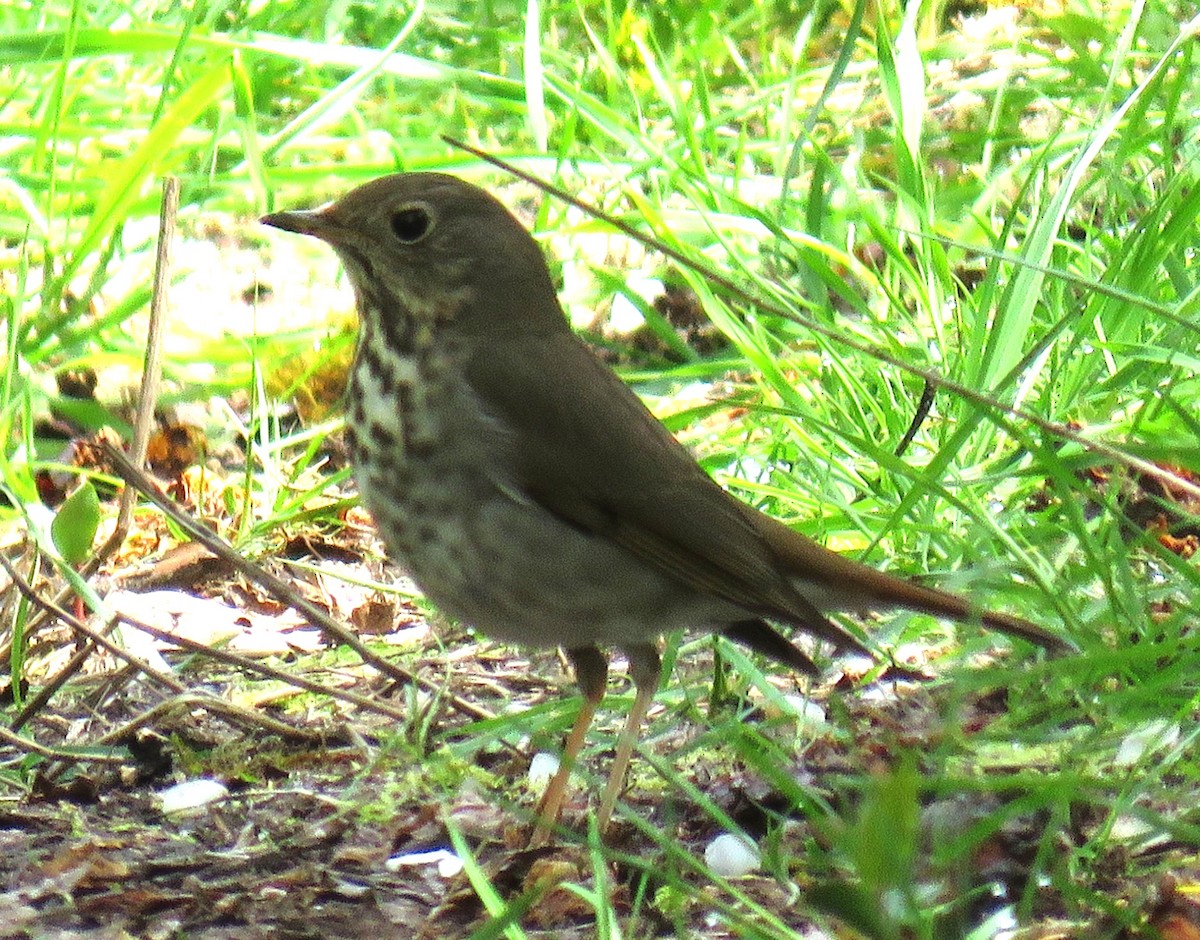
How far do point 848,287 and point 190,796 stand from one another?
1795mm

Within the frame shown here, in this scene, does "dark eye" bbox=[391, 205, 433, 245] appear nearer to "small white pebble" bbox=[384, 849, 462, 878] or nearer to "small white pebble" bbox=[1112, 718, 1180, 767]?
"small white pebble" bbox=[384, 849, 462, 878]

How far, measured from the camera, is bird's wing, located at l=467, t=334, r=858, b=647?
3.12 m

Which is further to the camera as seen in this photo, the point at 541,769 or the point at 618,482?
the point at 541,769

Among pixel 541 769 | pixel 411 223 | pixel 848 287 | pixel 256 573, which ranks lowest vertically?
pixel 541 769

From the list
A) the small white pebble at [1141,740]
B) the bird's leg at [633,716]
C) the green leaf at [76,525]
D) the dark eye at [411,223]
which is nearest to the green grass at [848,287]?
the small white pebble at [1141,740]

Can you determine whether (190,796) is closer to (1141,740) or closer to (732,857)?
(732,857)

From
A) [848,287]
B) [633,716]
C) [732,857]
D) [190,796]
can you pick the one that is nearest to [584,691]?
[633,716]

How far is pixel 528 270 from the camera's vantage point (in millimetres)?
3416

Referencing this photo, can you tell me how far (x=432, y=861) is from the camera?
2.96 meters

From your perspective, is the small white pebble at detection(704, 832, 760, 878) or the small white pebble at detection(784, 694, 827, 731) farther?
the small white pebble at detection(784, 694, 827, 731)

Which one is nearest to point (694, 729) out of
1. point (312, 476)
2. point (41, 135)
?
point (312, 476)

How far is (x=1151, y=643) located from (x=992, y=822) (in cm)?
68

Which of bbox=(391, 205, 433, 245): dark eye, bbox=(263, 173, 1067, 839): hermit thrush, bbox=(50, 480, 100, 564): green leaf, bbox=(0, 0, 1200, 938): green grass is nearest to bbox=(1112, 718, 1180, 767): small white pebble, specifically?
bbox=(0, 0, 1200, 938): green grass

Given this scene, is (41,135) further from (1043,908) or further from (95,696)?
(1043,908)
